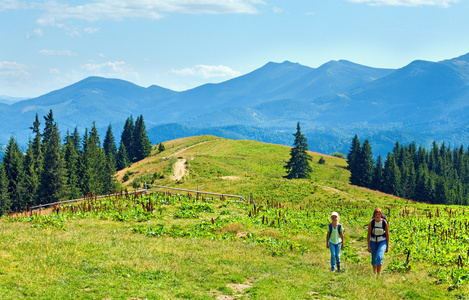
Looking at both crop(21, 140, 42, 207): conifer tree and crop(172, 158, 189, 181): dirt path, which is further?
crop(21, 140, 42, 207): conifer tree

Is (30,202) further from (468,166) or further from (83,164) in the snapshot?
(468,166)

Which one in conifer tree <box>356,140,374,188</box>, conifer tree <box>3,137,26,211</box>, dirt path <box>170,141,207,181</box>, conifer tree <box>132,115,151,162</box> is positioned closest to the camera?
dirt path <box>170,141,207,181</box>

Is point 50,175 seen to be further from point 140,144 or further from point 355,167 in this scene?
point 355,167

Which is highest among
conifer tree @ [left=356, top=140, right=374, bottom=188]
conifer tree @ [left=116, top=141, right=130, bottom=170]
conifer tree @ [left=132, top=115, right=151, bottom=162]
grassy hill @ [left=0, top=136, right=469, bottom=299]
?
conifer tree @ [left=132, top=115, right=151, bottom=162]

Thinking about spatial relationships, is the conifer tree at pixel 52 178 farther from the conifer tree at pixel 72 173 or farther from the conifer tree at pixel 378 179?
the conifer tree at pixel 378 179

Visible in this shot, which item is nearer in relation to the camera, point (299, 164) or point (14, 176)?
point (14, 176)

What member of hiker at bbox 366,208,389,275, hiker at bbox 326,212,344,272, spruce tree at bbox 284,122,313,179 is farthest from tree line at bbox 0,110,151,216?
hiker at bbox 366,208,389,275

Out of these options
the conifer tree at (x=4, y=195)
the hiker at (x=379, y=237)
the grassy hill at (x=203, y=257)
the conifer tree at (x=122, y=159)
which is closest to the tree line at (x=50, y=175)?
the conifer tree at (x=4, y=195)

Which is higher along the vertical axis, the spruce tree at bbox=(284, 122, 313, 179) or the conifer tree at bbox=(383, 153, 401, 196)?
the spruce tree at bbox=(284, 122, 313, 179)

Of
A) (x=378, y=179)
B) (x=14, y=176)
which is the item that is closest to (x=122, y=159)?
(x=14, y=176)

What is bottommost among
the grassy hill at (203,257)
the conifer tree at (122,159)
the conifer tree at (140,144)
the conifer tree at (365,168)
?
the grassy hill at (203,257)

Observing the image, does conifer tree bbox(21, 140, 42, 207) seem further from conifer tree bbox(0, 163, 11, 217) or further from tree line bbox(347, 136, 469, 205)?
tree line bbox(347, 136, 469, 205)

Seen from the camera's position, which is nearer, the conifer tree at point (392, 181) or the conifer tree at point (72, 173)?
the conifer tree at point (72, 173)

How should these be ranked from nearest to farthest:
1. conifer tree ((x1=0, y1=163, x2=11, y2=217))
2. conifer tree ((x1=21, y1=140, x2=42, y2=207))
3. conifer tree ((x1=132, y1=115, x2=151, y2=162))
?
1. conifer tree ((x1=0, y1=163, x2=11, y2=217))
2. conifer tree ((x1=21, y1=140, x2=42, y2=207))
3. conifer tree ((x1=132, y1=115, x2=151, y2=162))
